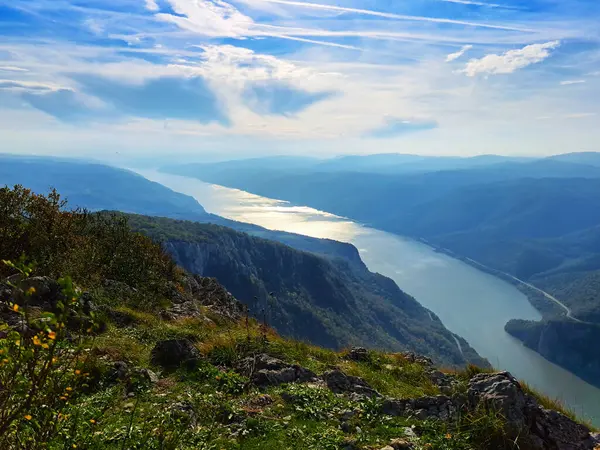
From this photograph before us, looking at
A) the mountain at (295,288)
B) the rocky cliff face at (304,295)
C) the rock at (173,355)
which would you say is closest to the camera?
the rock at (173,355)

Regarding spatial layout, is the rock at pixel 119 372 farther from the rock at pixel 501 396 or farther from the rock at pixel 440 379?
the rock at pixel 440 379

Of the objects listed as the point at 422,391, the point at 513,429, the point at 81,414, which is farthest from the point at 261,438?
the point at 422,391

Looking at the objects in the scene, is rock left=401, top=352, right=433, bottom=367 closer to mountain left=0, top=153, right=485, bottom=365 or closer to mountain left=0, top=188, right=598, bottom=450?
mountain left=0, top=188, right=598, bottom=450

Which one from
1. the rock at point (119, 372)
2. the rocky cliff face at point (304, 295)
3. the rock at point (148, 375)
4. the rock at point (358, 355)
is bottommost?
the rocky cliff face at point (304, 295)

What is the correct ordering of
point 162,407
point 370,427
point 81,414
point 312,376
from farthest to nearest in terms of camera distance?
point 312,376
point 370,427
point 162,407
point 81,414

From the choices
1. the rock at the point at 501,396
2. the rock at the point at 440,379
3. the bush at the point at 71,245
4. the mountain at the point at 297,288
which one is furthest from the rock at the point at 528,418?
the mountain at the point at 297,288

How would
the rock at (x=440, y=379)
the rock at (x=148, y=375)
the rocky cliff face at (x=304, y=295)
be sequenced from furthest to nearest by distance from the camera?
the rocky cliff face at (x=304, y=295) < the rock at (x=440, y=379) < the rock at (x=148, y=375)

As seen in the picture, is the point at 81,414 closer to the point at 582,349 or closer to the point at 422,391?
the point at 422,391
